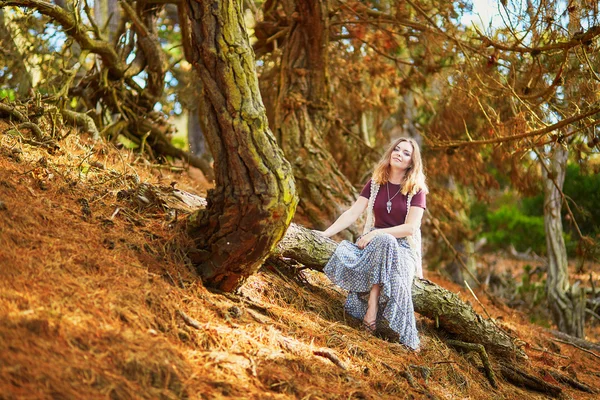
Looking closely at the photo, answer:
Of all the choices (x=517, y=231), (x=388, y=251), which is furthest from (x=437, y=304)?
(x=517, y=231)

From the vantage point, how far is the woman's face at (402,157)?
4637mm

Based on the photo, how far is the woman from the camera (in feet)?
13.7

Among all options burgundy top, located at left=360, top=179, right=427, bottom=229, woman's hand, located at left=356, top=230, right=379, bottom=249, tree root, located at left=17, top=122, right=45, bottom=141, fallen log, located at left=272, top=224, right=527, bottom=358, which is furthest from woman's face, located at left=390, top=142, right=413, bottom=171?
tree root, located at left=17, top=122, right=45, bottom=141

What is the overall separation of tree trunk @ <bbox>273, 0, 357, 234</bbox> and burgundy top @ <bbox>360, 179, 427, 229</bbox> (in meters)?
1.70

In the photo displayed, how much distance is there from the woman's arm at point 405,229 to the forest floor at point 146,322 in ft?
1.87

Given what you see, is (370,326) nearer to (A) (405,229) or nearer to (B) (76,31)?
(A) (405,229)

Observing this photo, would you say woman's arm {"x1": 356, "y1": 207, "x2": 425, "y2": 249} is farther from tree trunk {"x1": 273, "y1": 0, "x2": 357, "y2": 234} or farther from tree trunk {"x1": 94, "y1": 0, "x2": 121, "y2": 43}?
tree trunk {"x1": 94, "y1": 0, "x2": 121, "y2": 43}

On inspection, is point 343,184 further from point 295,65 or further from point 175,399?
point 175,399

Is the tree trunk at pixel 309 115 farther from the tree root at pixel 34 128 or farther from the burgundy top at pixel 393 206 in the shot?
the tree root at pixel 34 128

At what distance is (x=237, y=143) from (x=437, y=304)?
2.13 meters

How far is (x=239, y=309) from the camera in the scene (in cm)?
360

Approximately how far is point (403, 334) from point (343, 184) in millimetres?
2745

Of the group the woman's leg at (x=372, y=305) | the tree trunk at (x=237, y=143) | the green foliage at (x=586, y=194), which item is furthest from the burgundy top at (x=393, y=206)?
the green foliage at (x=586, y=194)

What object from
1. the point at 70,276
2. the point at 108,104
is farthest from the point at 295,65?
the point at 70,276
